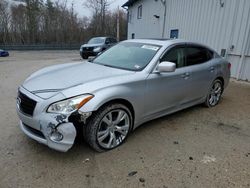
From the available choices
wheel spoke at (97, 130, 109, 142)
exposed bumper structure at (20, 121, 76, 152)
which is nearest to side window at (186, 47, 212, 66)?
wheel spoke at (97, 130, 109, 142)

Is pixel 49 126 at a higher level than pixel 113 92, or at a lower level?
lower

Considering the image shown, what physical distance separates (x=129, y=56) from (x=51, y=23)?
108 ft

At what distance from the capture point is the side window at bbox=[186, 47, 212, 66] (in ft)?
12.6

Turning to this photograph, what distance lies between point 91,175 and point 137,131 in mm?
1267

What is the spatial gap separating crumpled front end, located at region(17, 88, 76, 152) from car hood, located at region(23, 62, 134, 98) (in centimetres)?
20

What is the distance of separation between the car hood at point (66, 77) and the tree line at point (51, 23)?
27.8 metres

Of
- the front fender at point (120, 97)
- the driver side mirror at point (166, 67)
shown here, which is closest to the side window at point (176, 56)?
the driver side mirror at point (166, 67)

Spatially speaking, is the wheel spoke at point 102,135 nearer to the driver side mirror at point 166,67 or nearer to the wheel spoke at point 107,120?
the wheel spoke at point 107,120

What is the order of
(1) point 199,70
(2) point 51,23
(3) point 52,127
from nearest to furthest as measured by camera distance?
1. (3) point 52,127
2. (1) point 199,70
3. (2) point 51,23

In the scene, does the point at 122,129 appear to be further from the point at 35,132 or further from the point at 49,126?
the point at 35,132

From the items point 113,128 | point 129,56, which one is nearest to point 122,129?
point 113,128

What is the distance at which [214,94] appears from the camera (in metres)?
4.65

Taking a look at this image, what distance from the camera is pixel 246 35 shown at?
731 centimetres

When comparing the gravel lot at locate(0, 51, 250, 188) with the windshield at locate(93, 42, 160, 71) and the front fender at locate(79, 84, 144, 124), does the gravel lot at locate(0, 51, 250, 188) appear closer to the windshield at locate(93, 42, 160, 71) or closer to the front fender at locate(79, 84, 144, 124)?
the front fender at locate(79, 84, 144, 124)
